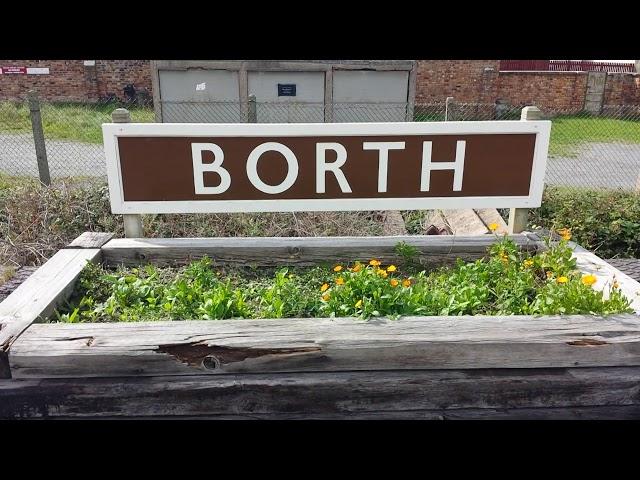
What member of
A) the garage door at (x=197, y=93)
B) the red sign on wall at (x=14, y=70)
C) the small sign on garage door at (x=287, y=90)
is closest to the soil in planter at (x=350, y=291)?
the garage door at (x=197, y=93)

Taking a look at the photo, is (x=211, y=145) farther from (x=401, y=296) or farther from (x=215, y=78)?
(x=215, y=78)

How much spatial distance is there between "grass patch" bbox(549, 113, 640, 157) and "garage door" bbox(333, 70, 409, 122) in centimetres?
381

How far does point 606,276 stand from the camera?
3191 mm

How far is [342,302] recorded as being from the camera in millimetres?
2908

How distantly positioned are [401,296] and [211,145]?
5.08 feet

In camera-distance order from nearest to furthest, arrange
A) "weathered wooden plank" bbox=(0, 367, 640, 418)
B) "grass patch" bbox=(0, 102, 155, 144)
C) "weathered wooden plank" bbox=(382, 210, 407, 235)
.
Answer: "weathered wooden plank" bbox=(0, 367, 640, 418), "weathered wooden plank" bbox=(382, 210, 407, 235), "grass patch" bbox=(0, 102, 155, 144)

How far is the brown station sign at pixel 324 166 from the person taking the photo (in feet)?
11.4

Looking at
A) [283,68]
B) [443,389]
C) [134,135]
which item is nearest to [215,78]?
[283,68]

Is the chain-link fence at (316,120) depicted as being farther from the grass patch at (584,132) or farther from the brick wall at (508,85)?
the brick wall at (508,85)

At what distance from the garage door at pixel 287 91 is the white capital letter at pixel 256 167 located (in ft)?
21.2

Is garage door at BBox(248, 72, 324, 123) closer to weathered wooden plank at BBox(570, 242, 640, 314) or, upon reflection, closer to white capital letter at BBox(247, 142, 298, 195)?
white capital letter at BBox(247, 142, 298, 195)

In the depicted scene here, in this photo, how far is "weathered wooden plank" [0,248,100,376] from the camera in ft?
8.46

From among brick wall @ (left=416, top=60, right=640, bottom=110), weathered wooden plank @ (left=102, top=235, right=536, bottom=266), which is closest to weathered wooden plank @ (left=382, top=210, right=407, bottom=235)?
weathered wooden plank @ (left=102, top=235, right=536, bottom=266)

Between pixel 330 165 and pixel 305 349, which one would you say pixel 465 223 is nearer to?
pixel 330 165
